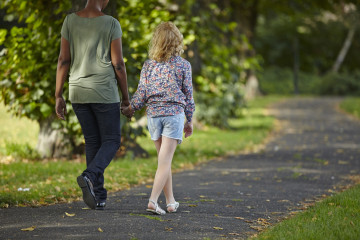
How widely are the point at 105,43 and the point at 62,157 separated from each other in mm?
5214

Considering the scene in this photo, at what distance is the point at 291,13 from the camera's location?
101ft

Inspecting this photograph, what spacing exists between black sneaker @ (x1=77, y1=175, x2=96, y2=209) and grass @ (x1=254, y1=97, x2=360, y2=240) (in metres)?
1.52

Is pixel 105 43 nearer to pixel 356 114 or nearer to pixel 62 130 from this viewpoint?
pixel 62 130

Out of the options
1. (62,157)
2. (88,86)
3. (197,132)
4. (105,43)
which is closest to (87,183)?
(88,86)

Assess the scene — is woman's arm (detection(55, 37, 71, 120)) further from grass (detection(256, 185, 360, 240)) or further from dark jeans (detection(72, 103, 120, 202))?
grass (detection(256, 185, 360, 240))

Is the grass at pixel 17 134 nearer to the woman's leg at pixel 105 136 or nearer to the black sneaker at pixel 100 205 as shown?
the black sneaker at pixel 100 205

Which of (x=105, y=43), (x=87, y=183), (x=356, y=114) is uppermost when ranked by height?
(x=105, y=43)

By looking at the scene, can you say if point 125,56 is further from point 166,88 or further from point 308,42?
point 308,42

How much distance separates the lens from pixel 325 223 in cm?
515

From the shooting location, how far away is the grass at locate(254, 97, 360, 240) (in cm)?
470

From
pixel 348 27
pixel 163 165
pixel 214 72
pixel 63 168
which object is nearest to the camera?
pixel 163 165

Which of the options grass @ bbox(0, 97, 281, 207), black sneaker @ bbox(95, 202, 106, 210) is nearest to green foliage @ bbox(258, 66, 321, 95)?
grass @ bbox(0, 97, 281, 207)

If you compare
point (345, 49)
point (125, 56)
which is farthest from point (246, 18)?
point (125, 56)

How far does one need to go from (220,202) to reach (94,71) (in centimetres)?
208
